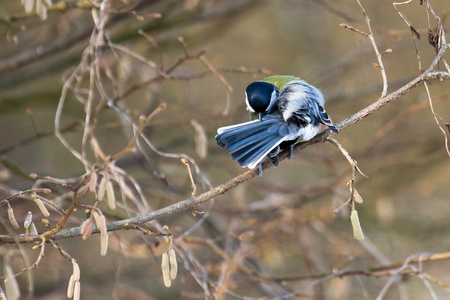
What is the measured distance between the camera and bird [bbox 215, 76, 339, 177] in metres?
2.50

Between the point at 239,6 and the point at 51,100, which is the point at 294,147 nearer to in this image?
the point at 239,6

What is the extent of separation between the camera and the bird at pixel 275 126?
2500mm

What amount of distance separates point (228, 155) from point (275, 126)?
250 centimetres

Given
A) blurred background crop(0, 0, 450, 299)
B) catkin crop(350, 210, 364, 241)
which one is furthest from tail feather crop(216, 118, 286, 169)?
catkin crop(350, 210, 364, 241)

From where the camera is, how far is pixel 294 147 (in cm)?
261

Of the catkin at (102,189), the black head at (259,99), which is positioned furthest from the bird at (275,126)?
the catkin at (102,189)

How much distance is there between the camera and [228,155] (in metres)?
5.24

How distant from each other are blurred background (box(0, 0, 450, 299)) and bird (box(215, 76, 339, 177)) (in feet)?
1.00

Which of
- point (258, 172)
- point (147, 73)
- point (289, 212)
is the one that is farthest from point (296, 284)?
point (258, 172)

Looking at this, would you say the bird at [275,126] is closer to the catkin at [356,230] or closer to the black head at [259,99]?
the black head at [259,99]

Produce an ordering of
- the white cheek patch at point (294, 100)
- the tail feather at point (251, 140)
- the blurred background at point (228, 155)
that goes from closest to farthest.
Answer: the tail feather at point (251, 140) → the white cheek patch at point (294, 100) → the blurred background at point (228, 155)

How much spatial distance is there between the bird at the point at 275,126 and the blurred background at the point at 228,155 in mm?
306

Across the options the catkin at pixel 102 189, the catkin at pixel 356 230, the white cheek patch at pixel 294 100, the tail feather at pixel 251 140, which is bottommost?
the catkin at pixel 356 230

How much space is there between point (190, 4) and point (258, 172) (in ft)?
8.90
